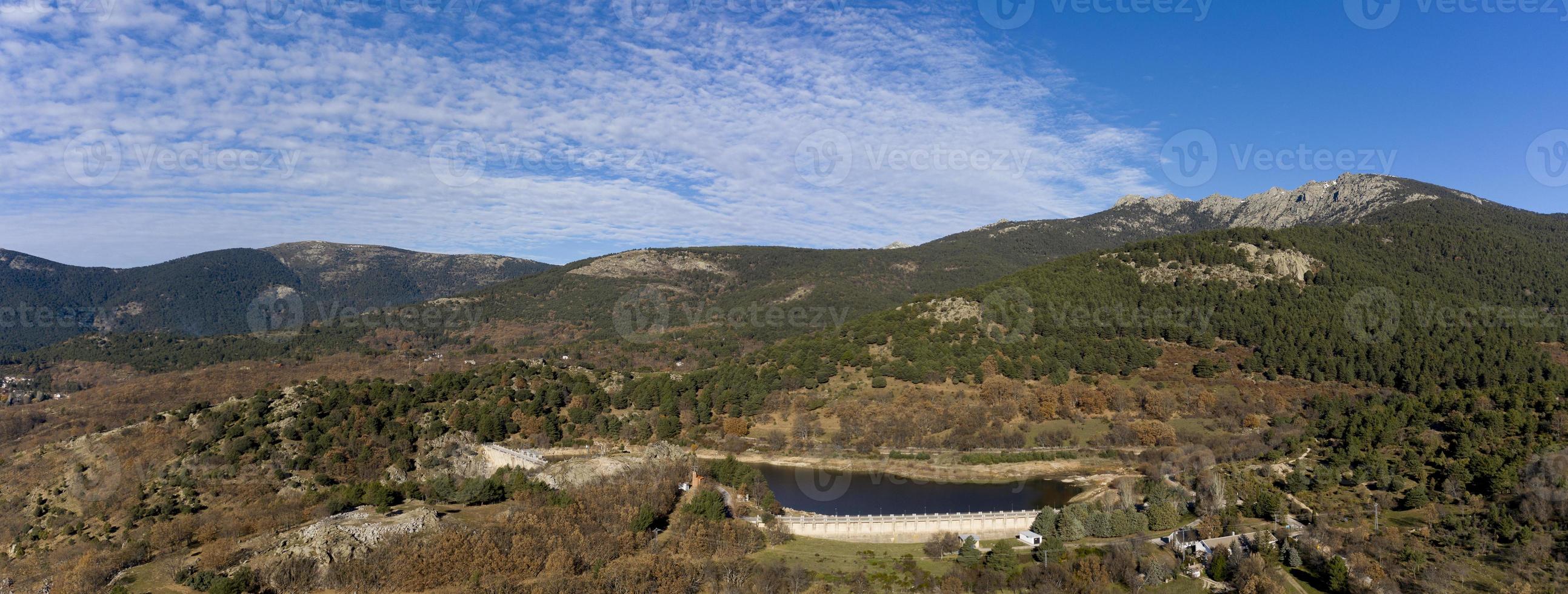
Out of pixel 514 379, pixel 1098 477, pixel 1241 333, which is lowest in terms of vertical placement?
pixel 1098 477

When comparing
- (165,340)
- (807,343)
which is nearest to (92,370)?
→ (165,340)

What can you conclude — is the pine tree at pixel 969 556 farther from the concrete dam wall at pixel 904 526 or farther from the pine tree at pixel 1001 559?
the concrete dam wall at pixel 904 526

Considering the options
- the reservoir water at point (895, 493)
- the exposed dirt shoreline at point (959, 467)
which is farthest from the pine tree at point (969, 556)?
the exposed dirt shoreline at point (959, 467)

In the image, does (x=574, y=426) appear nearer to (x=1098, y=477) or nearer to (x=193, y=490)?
(x=193, y=490)

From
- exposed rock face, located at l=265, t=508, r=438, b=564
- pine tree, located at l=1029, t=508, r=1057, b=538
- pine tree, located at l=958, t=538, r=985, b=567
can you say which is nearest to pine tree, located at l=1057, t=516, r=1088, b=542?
pine tree, located at l=1029, t=508, r=1057, b=538

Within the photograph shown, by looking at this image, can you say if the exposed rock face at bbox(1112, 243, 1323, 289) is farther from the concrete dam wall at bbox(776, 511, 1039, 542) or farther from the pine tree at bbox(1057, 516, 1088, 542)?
the pine tree at bbox(1057, 516, 1088, 542)

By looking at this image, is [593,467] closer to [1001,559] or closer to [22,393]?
[1001,559]

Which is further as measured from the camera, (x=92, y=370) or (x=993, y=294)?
(x=92, y=370)
